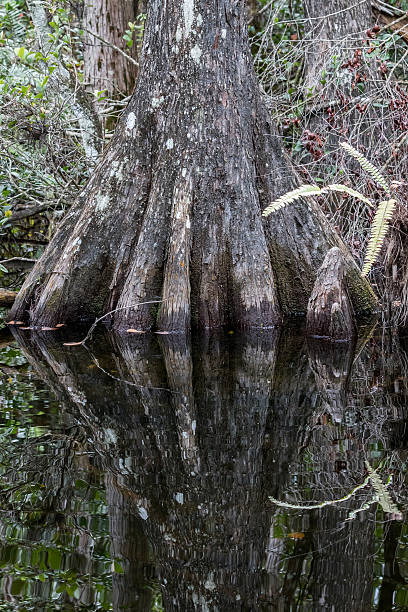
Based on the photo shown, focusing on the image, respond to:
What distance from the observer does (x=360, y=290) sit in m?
7.23

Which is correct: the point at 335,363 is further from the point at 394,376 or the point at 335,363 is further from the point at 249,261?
the point at 249,261

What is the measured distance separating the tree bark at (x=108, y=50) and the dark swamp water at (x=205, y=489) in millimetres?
7302

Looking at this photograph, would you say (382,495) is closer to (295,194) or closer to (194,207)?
(295,194)

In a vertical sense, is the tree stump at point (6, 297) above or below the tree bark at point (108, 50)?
below

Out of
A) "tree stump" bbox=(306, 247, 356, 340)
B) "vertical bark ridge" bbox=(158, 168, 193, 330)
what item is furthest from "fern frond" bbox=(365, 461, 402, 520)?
"vertical bark ridge" bbox=(158, 168, 193, 330)

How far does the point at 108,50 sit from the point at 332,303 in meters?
7.04

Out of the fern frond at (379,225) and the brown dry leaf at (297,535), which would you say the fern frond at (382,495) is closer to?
the brown dry leaf at (297,535)

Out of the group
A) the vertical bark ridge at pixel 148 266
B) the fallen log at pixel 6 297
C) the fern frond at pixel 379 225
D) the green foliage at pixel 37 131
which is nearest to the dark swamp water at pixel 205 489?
the fern frond at pixel 379 225

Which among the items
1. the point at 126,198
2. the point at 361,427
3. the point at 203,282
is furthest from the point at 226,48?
the point at 361,427

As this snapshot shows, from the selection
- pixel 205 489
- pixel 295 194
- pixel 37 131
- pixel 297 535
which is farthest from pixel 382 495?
pixel 37 131

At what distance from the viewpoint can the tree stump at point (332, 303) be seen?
650 centimetres

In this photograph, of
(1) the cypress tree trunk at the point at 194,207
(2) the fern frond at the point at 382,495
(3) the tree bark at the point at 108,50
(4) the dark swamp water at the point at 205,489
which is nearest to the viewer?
(4) the dark swamp water at the point at 205,489

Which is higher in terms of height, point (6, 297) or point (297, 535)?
point (297, 535)

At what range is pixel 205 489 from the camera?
123 inches
